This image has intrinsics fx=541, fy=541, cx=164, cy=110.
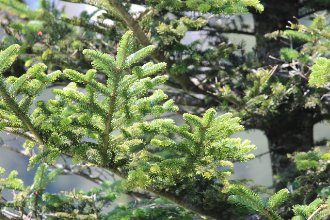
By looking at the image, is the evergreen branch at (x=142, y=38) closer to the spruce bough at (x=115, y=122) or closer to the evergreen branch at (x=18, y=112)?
the spruce bough at (x=115, y=122)

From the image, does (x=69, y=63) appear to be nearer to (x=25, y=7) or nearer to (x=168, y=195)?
(x=25, y=7)

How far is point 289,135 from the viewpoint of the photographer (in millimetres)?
6383

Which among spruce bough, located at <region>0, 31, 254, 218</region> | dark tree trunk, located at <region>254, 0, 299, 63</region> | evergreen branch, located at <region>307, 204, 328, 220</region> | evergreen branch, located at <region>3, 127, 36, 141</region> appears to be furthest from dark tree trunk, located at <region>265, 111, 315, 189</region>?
evergreen branch, located at <region>3, 127, 36, 141</region>

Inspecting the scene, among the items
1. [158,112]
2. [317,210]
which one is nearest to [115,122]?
[158,112]

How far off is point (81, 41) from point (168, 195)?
7.15 feet

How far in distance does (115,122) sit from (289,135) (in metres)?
3.62

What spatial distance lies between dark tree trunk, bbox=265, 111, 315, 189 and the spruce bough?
118 inches

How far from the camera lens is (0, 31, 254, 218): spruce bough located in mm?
2961

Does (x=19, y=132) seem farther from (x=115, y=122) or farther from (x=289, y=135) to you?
(x=289, y=135)

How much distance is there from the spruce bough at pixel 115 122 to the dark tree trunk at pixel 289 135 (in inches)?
118

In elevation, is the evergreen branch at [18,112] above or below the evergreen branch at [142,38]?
below

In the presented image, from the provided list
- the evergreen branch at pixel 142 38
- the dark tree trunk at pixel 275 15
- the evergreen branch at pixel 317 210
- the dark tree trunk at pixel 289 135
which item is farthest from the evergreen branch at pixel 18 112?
the dark tree trunk at pixel 275 15

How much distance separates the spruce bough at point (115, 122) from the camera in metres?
2.96

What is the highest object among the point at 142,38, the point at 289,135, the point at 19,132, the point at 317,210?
the point at 142,38
